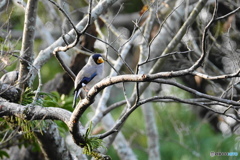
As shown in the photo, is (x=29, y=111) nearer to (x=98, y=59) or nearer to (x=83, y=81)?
(x=83, y=81)

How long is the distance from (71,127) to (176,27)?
172 inches

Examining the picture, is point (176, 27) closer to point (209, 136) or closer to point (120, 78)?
point (209, 136)

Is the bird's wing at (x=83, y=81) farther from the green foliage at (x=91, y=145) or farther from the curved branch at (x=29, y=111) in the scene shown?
the green foliage at (x=91, y=145)

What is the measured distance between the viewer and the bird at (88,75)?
15.6 ft

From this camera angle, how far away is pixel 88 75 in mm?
4914

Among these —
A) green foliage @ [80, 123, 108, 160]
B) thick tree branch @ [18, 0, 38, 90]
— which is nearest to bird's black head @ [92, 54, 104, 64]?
thick tree branch @ [18, 0, 38, 90]

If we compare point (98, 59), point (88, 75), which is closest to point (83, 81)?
point (88, 75)

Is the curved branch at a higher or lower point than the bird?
lower

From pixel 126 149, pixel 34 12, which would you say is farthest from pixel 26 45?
pixel 126 149

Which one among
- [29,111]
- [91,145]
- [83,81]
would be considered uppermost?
[83,81]

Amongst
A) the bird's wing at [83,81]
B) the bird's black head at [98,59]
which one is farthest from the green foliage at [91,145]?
the bird's black head at [98,59]

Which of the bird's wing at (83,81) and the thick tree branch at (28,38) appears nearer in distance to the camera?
the thick tree branch at (28,38)

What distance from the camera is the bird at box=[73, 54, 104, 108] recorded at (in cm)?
475

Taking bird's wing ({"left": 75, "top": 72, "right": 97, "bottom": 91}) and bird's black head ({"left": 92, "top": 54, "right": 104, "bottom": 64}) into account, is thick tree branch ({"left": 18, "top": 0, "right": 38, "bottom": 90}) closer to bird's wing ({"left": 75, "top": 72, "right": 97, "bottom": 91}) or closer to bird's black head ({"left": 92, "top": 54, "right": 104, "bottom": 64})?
bird's wing ({"left": 75, "top": 72, "right": 97, "bottom": 91})
